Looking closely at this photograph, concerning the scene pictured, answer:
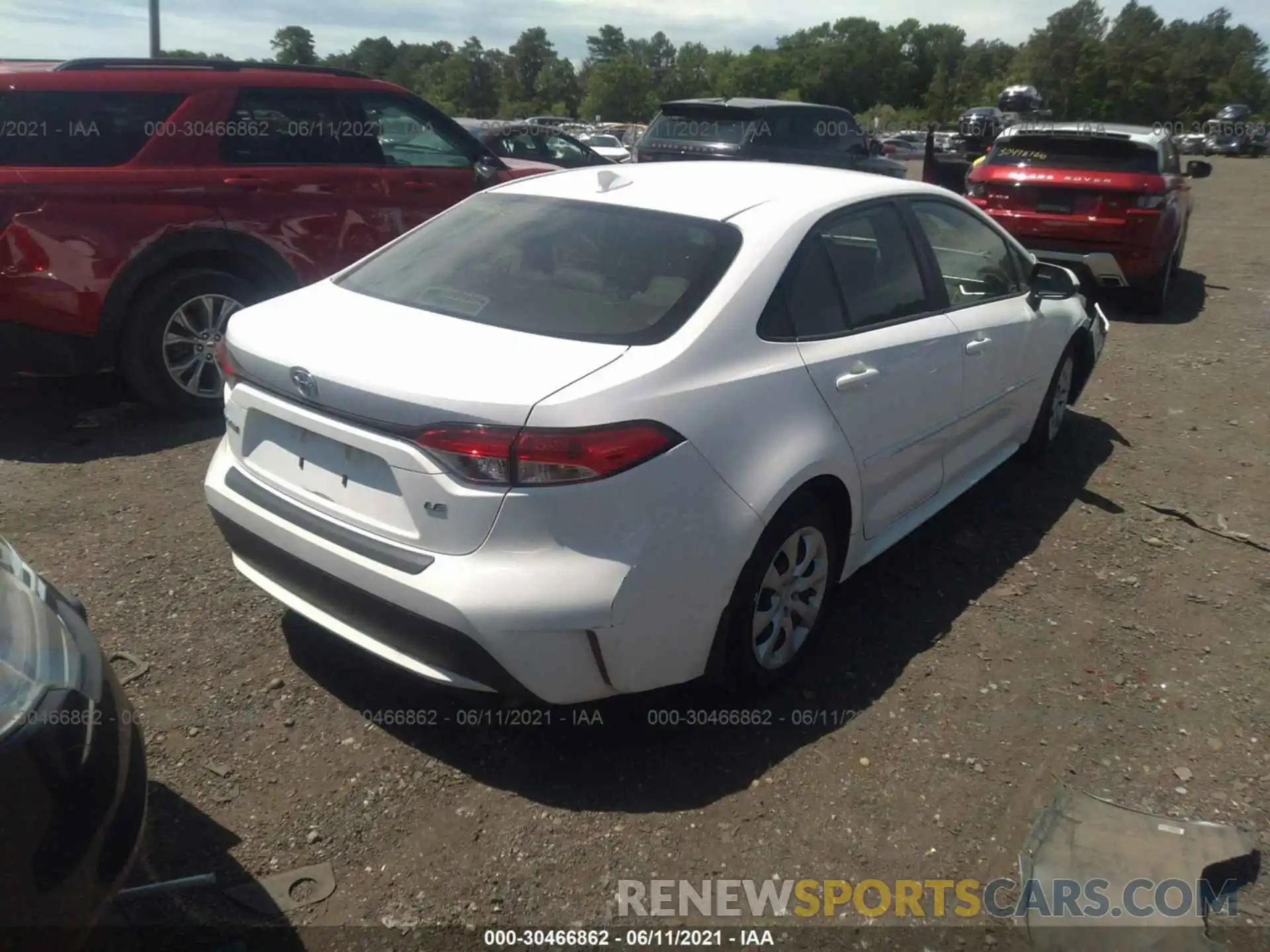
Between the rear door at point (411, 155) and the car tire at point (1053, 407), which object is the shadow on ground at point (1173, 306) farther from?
the rear door at point (411, 155)

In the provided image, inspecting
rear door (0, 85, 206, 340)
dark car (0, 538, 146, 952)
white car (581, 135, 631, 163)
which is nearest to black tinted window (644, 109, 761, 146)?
rear door (0, 85, 206, 340)

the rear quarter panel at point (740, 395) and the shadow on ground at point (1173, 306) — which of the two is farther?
the shadow on ground at point (1173, 306)

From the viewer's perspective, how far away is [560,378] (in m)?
2.60

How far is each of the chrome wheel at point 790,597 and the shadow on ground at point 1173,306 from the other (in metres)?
6.93

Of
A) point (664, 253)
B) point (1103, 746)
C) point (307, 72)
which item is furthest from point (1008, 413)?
point (307, 72)

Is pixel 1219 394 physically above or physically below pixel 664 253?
below

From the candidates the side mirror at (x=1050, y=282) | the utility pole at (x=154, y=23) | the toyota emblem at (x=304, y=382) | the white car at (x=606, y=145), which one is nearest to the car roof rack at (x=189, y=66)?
the toyota emblem at (x=304, y=382)

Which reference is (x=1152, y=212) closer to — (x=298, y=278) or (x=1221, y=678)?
(x=1221, y=678)

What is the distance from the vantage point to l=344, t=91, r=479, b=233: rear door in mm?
6301

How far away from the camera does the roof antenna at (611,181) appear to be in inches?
143

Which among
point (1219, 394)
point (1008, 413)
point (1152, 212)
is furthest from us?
point (1152, 212)

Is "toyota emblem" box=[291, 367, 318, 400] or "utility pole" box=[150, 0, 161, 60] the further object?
"utility pole" box=[150, 0, 161, 60]

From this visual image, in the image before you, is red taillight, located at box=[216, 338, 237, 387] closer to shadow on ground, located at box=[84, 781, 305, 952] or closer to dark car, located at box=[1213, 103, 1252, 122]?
shadow on ground, located at box=[84, 781, 305, 952]

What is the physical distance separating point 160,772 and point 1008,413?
3.72 metres
